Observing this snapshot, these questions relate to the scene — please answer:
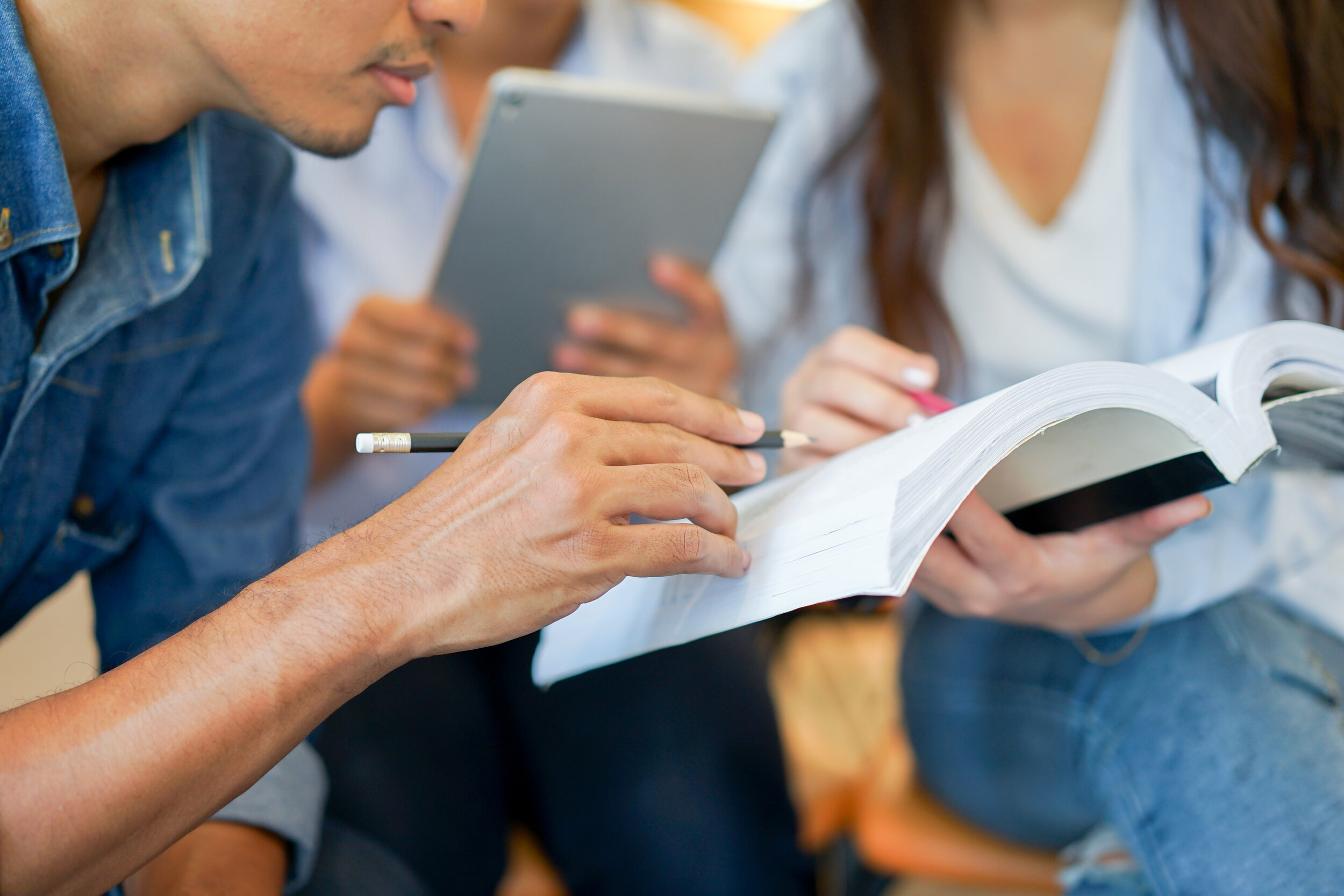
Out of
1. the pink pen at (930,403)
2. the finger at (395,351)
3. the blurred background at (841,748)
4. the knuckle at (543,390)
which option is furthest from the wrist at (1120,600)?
the finger at (395,351)

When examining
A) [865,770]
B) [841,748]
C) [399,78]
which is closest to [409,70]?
[399,78]

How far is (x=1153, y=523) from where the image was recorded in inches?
22.2

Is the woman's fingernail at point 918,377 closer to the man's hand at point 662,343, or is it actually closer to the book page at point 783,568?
the book page at point 783,568

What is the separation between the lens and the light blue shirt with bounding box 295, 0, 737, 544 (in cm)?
108

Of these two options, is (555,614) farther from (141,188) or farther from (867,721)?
(867,721)

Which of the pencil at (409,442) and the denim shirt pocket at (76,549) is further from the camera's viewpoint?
the denim shirt pocket at (76,549)

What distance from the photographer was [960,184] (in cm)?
95

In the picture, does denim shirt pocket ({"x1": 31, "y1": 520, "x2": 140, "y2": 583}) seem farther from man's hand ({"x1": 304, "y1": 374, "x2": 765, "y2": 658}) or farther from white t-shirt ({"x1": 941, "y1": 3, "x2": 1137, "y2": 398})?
white t-shirt ({"x1": 941, "y1": 3, "x2": 1137, "y2": 398})

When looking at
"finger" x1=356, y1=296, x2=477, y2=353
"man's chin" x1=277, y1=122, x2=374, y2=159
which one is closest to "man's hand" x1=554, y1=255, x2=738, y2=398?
"finger" x1=356, y1=296, x2=477, y2=353

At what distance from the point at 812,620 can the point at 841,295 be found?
74 cm

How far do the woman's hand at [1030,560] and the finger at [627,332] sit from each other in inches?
16.9

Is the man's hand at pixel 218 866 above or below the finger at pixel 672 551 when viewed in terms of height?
below

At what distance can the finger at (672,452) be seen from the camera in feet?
1.50

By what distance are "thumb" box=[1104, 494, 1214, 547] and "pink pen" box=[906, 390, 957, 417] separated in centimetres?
12
